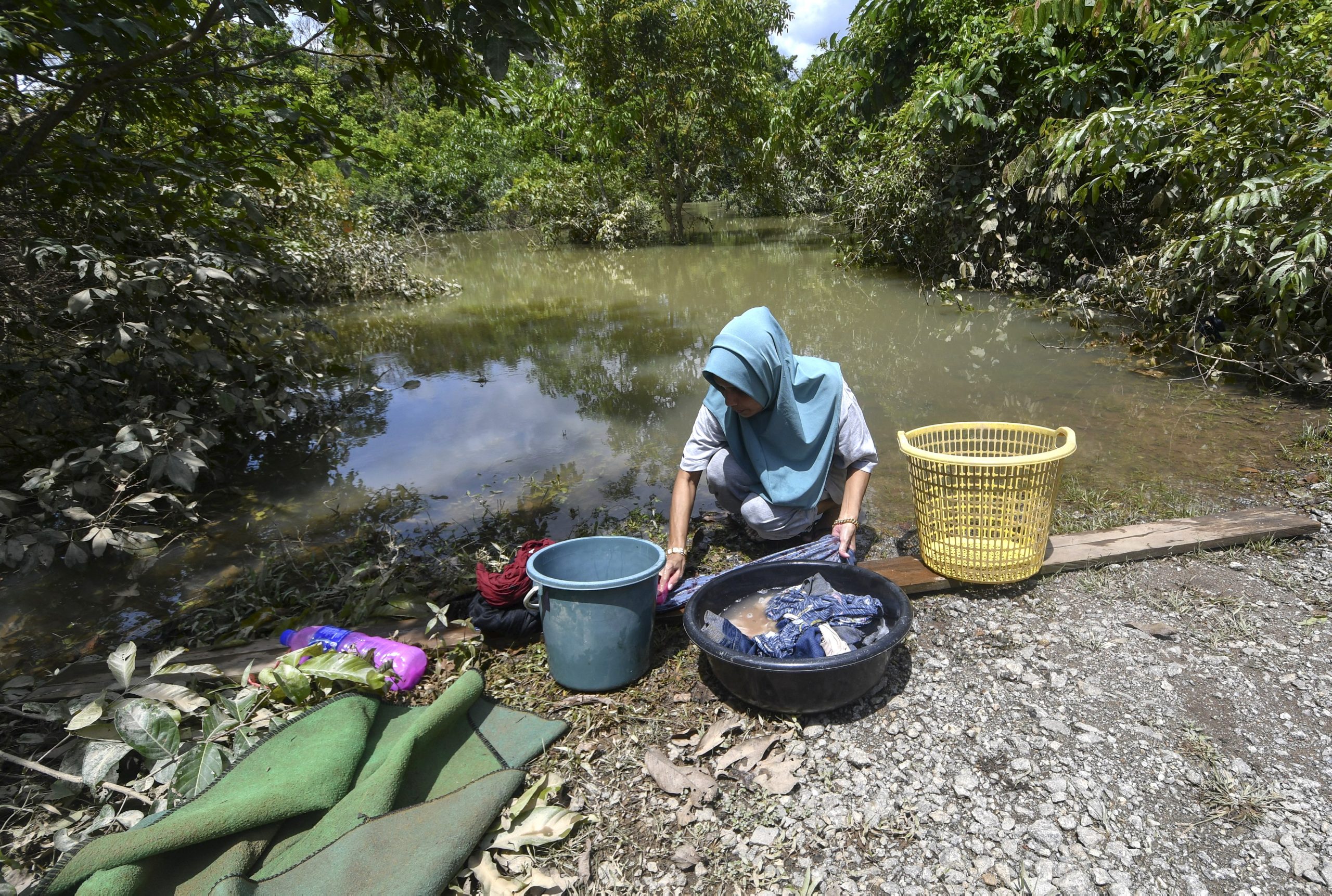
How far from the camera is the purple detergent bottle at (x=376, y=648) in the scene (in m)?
2.25

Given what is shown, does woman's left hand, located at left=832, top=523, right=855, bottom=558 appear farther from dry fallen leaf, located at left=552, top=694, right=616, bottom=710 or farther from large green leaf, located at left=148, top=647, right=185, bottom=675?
large green leaf, located at left=148, top=647, right=185, bottom=675

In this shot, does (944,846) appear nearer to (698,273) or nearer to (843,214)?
(843,214)

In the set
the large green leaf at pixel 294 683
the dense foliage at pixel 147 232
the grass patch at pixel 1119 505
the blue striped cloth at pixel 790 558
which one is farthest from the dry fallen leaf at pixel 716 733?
the dense foliage at pixel 147 232

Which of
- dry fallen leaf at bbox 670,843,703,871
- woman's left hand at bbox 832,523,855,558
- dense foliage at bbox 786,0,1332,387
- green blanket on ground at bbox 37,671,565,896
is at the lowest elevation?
dry fallen leaf at bbox 670,843,703,871

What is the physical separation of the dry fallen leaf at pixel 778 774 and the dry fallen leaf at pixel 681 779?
0.13 m

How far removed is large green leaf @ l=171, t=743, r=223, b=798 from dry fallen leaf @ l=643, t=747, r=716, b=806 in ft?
3.75

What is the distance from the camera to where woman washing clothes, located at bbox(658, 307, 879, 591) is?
2.51 metres

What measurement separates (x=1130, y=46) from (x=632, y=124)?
32.7 ft

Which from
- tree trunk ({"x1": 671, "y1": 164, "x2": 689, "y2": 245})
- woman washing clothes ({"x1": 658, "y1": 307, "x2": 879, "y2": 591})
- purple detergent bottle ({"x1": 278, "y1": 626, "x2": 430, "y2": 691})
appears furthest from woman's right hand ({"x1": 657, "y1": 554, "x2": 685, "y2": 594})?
tree trunk ({"x1": 671, "y1": 164, "x2": 689, "y2": 245})

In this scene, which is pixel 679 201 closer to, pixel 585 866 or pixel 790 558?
pixel 790 558

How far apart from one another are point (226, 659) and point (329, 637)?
357 mm

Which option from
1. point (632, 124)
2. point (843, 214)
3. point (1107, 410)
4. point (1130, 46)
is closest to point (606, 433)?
point (1107, 410)

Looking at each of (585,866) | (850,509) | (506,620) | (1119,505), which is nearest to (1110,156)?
(1119,505)

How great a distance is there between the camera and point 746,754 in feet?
6.42
